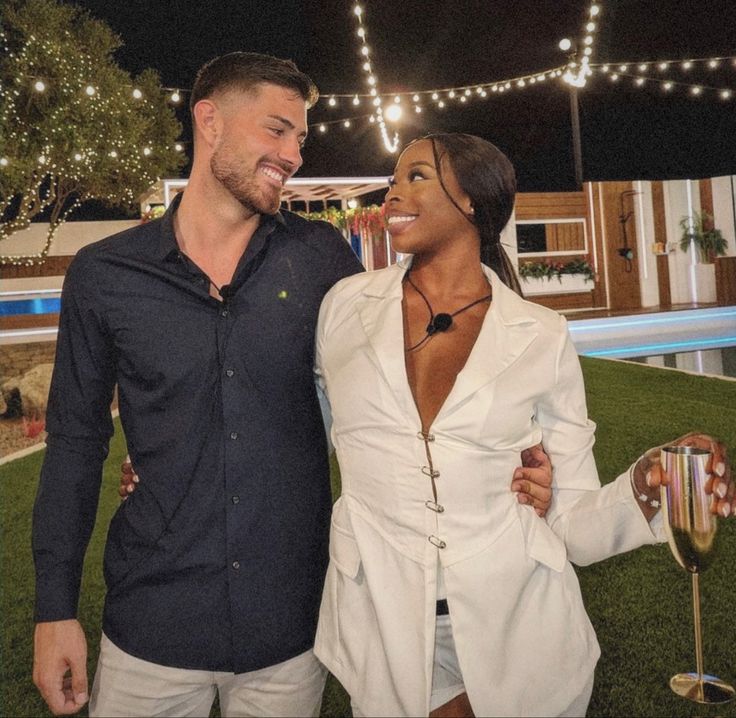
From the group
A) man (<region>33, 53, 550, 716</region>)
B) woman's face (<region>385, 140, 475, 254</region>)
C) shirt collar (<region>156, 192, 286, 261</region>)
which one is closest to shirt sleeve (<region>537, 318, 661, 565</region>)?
woman's face (<region>385, 140, 475, 254</region>)

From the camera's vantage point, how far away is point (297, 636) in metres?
1.52

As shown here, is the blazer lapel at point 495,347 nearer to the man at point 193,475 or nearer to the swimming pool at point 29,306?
the man at point 193,475

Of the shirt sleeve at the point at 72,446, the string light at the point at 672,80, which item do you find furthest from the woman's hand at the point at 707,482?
the string light at the point at 672,80

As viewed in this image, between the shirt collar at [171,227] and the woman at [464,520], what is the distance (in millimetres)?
366

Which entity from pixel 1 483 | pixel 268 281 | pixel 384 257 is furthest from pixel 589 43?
pixel 268 281

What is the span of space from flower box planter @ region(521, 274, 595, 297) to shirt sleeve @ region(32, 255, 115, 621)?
49.8ft

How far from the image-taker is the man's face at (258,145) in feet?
5.44

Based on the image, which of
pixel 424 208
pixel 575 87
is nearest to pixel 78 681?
pixel 424 208

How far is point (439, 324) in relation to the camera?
149cm

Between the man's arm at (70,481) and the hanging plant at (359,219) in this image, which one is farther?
the hanging plant at (359,219)

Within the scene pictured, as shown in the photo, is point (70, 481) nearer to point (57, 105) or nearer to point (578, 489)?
point (578, 489)

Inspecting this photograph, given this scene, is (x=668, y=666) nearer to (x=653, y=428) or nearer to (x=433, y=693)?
(x=433, y=693)

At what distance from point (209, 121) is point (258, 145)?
0.55 ft

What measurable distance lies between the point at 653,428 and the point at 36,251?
60.0ft
